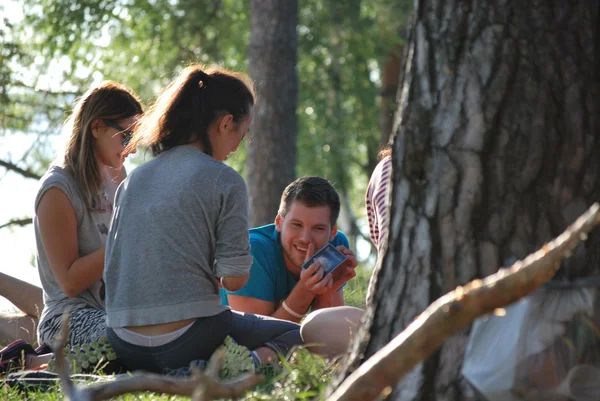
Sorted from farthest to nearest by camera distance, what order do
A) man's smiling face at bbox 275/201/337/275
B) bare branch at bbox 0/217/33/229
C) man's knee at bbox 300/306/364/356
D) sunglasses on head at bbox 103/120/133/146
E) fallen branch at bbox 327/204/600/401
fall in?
bare branch at bbox 0/217/33/229 → man's smiling face at bbox 275/201/337/275 → sunglasses on head at bbox 103/120/133/146 → man's knee at bbox 300/306/364/356 → fallen branch at bbox 327/204/600/401

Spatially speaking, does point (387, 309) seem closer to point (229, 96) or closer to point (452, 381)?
point (452, 381)

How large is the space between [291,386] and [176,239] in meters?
0.99

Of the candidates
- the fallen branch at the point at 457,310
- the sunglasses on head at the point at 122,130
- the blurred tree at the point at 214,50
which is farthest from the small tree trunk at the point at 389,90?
the fallen branch at the point at 457,310

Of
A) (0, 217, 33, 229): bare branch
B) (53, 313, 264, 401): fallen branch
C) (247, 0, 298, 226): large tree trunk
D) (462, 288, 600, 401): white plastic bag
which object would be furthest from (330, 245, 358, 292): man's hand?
(247, 0, 298, 226): large tree trunk

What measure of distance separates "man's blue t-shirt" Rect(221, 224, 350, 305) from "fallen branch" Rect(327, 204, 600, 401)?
108 inches

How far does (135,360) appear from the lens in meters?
4.06

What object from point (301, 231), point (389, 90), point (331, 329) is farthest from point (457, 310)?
point (389, 90)

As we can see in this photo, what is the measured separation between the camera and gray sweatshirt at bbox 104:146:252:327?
3.86 metres

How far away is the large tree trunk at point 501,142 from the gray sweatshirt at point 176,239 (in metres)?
1.40

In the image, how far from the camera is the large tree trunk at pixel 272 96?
10.5 m

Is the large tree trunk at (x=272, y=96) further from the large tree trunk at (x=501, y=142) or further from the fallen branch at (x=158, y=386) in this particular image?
the fallen branch at (x=158, y=386)

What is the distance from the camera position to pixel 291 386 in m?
3.14

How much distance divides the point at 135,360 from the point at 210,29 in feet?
36.8

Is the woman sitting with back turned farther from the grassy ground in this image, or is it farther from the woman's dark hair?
the grassy ground
